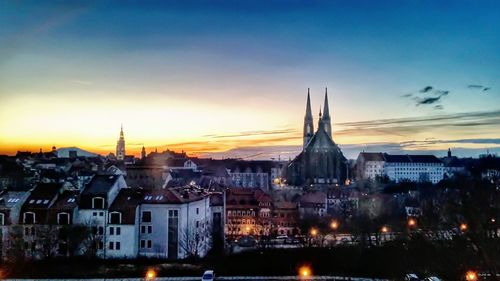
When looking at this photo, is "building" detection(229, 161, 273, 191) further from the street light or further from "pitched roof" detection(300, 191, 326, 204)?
the street light

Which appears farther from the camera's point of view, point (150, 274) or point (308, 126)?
point (308, 126)

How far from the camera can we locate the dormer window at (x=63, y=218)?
20781mm

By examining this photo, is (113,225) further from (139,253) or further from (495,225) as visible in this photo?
(495,225)

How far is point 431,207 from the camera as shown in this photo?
1416 inches

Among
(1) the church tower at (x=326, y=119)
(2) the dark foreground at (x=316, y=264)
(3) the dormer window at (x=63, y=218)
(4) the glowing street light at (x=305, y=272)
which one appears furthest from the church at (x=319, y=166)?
(4) the glowing street light at (x=305, y=272)

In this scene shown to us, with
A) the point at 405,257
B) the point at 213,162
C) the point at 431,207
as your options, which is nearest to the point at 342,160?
the point at 213,162

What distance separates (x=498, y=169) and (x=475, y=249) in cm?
4120

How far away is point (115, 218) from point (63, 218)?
86.4 inches

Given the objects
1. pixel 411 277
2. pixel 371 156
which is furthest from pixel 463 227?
pixel 371 156

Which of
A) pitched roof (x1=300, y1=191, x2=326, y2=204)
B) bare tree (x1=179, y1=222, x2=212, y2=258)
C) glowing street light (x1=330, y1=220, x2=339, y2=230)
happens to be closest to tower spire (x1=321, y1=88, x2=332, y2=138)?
pitched roof (x1=300, y1=191, x2=326, y2=204)

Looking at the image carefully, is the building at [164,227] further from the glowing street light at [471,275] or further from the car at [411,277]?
the glowing street light at [471,275]

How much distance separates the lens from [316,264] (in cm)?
1927

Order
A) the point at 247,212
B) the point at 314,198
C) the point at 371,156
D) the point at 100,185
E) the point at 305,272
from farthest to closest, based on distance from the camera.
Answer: the point at 371,156 < the point at 314,198 < the point at 247,212 < the point at 100,185 < the point at 305,272

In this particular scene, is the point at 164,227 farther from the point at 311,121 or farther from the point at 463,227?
the point at 311,121
